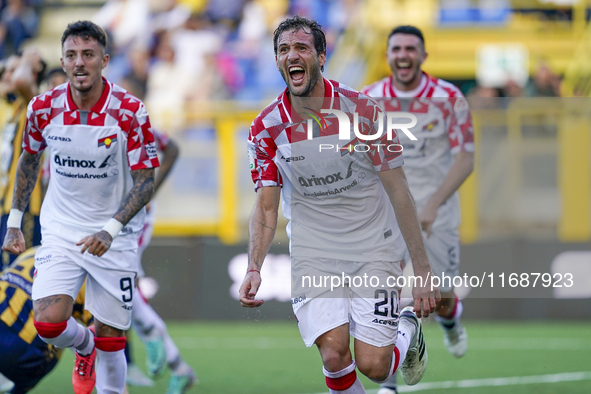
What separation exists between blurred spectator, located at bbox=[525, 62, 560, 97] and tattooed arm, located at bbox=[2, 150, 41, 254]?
9827 mm

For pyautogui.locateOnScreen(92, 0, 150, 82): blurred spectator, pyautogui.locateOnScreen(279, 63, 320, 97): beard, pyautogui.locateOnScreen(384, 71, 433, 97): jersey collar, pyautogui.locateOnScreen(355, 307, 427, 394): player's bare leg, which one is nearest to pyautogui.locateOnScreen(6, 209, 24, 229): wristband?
pyautogui.locateOnScreen(279, 63, 320, 97): beard

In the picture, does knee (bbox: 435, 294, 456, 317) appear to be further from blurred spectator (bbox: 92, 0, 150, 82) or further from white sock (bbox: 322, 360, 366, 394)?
blurred spectator (bbox: 92, 0, 150, 82)

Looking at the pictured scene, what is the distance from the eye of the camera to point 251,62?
15.4 m

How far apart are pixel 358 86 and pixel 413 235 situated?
35.4 feet

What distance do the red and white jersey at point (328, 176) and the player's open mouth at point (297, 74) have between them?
28 cm

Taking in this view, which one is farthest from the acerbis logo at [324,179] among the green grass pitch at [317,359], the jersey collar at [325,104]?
the green grass pitch at [317,359]

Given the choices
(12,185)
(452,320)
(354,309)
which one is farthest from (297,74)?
(12,185)

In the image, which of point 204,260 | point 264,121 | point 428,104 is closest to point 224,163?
point 204,260

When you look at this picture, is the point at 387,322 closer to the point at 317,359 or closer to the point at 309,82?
the point at 309,82

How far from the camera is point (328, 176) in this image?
16.0 ft

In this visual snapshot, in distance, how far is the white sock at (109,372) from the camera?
5492 millimetres

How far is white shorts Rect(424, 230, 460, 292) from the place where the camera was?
22.2ft

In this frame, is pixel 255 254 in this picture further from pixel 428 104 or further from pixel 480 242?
pixel 480 242

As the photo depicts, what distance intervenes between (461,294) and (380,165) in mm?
7192
